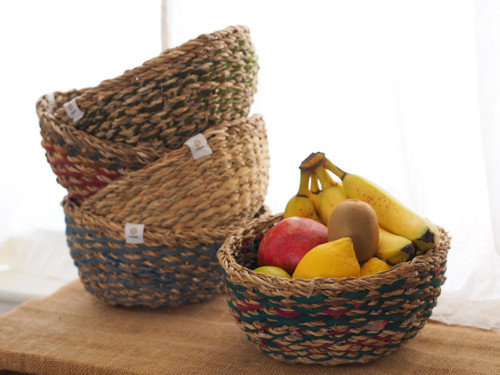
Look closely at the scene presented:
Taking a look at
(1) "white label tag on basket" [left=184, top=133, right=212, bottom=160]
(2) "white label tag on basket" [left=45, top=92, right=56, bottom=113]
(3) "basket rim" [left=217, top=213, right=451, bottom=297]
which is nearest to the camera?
(3) "basket rim" [left=217, top=213, right=451, bottom=297]

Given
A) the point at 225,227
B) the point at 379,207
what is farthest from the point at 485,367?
the point at 225,227

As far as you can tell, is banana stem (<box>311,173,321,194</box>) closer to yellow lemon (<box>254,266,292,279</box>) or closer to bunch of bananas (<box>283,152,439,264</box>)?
bunch of bananas (<box>283,152,439,264</box>)

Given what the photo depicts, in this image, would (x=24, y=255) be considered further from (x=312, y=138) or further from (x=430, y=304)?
(x=430, y=304)

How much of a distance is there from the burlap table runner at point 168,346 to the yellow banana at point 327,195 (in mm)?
214

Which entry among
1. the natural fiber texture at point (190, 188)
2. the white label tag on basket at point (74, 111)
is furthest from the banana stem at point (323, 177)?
the white label tag on basket at point (74, 111)

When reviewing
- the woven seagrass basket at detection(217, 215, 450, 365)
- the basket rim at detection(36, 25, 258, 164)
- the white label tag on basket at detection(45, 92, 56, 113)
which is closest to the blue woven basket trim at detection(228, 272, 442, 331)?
the woven seagrass basket at detection(217, 215, 450, 365)

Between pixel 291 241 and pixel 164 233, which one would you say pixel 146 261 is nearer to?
pixel 164 233

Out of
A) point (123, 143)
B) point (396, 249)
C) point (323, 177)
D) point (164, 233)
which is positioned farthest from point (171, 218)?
point (396, 249)

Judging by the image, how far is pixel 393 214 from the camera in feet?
2.60

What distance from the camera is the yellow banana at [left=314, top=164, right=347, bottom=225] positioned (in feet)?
2.76

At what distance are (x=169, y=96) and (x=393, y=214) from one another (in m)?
0.36

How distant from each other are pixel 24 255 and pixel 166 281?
2.03 ft

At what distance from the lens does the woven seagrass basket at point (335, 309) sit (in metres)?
0.68

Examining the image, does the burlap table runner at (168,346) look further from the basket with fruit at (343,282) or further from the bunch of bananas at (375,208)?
the bunch of bananas at (375,208)
